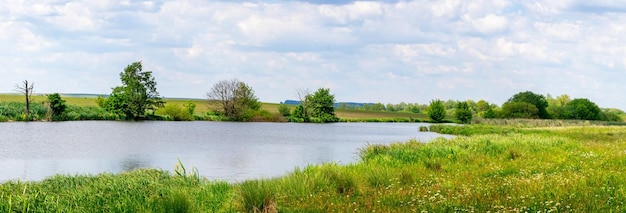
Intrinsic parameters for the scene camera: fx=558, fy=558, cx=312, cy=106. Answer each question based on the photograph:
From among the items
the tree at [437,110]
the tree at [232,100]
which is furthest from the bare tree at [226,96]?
the tree at [437,110]

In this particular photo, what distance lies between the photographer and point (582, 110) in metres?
109

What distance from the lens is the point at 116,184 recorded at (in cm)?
1175

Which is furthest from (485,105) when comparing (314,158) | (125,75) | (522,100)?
(314,158)

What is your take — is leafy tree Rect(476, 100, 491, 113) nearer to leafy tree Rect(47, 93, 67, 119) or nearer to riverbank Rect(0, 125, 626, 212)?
leafy tree Rect(47, 93, 67, 119)

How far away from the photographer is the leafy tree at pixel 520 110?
9964 centimetres

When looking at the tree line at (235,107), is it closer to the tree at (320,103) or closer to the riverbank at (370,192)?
the tree at (320,103)

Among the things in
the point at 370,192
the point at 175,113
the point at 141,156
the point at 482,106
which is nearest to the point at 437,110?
the point at 482,106

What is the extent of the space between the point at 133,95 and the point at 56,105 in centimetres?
1048

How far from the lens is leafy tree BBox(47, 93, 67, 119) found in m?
61.2

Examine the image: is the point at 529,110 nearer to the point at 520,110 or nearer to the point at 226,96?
the point at 520,110

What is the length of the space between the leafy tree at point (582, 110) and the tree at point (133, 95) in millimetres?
80773

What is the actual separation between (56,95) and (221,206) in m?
57.6

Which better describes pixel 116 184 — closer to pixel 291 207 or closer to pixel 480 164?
pixel 291 207

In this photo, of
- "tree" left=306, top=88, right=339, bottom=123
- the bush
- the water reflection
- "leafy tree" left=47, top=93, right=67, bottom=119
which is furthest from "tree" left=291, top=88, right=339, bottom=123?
the water reflection
